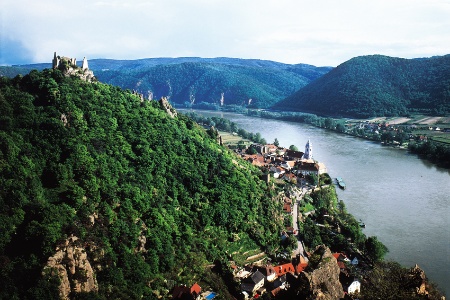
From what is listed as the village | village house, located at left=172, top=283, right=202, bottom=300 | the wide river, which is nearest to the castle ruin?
the village

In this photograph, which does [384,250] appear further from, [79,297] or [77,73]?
[77,73]

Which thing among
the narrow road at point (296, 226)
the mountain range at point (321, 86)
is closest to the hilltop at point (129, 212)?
the narrow road at point (296, 226)

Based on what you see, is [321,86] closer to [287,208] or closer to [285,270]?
[287,208]

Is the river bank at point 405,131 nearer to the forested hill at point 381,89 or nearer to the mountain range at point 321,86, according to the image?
the forested hill at point 381,89

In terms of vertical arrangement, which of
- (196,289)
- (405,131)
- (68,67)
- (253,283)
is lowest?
(253,283)

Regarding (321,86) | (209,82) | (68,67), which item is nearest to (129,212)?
(68,67)
